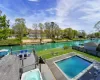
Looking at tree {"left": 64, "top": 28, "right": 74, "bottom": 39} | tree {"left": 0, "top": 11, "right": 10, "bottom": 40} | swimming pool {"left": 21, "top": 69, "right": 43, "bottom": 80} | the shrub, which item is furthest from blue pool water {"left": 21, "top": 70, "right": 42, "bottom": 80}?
tree {"left": 64, "top": 28, "right": 74, "bottom": 39}

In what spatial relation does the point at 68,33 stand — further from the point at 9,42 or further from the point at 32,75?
the point at 32,75

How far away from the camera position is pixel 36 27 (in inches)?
1522

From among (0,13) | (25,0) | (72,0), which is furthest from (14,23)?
Result: (72,0)

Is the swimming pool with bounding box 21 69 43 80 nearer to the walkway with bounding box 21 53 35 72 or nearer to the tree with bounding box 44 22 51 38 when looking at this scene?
the walkway with bounding box 21 53 35 72

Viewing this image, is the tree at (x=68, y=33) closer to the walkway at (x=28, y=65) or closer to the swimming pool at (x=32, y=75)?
the walkway at (x=28, y=65)

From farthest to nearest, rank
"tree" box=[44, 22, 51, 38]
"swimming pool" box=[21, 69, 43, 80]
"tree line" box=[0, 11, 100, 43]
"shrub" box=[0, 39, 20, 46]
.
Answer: "tree" box=[44, 22, 51, 38] < "shrub" box=[0, 39, 20, 46] < "tree line" box=[0, 11, 100, 43] < "swimming pool" box=[21, 69, 43, 80]

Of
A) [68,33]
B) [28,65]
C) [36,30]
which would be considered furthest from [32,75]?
[68,33]

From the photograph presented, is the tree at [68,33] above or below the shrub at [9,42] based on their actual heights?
above

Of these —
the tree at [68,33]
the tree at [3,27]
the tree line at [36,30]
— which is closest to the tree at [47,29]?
the tree line at [36,30]

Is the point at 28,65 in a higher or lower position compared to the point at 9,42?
lower

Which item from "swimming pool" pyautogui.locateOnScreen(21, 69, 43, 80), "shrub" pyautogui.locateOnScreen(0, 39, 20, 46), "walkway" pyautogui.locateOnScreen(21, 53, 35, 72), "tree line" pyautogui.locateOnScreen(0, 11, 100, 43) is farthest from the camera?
"shrub" pyautogui.locateOnScreen(0, 39, 20, 46)

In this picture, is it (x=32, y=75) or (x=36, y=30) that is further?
(x=36, y=30)

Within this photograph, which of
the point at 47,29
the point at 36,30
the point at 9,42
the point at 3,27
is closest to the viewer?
the point at 3,27

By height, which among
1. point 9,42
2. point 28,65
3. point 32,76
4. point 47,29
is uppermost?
point 47,29
